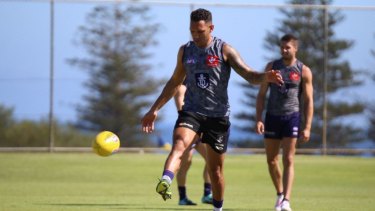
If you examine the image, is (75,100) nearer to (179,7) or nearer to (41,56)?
(41,56)

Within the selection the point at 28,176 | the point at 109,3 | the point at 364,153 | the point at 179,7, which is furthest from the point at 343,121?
the point at 28,176

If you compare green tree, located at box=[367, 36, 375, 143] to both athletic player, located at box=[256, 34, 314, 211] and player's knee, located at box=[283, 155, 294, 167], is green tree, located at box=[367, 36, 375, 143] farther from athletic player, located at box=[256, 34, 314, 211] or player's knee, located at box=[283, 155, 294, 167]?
player's knee, located at box=[283, 155, 294, 167]

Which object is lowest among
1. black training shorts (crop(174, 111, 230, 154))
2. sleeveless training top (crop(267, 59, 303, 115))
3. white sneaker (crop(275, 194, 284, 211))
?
white sneaker (crop(275, 194, 284, 211))

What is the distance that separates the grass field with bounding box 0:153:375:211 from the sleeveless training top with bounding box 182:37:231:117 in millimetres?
2892

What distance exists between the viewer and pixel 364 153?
81.0ft

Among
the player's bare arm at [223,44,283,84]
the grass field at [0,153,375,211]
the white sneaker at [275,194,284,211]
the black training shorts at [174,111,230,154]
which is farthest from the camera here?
the grass field at [0,153,375,211]

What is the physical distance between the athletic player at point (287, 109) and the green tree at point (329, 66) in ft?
38.7

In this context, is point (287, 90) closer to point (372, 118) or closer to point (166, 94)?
point (166, 94)

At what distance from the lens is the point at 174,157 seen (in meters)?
9.63

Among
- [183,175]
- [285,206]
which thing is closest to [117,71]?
[183,175]

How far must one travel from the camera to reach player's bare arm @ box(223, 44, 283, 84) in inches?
372

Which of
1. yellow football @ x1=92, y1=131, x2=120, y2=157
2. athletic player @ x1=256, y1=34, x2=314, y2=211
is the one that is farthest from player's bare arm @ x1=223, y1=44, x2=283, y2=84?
athletic player @ x1=256, y1=34, x2=314, y2=211

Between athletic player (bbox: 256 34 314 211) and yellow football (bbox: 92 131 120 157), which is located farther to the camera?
athletic player (bbox: 256 34 314 211)

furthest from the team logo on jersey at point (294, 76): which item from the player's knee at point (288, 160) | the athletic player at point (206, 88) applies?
the athletic player at point (206, 88)
